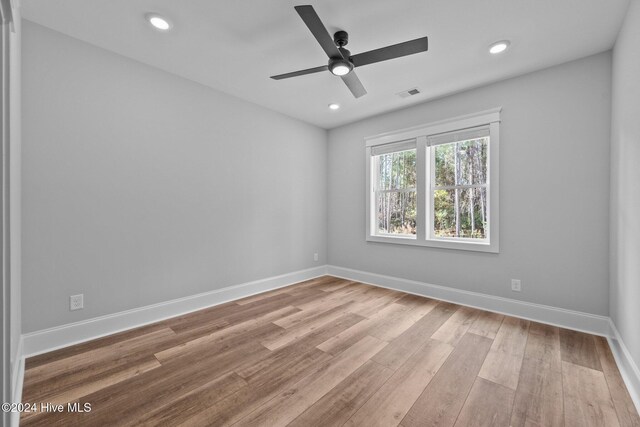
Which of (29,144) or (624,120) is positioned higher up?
(624,120)

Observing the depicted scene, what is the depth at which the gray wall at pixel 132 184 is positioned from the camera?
2248mm

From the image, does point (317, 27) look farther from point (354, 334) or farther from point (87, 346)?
point (87, 346)

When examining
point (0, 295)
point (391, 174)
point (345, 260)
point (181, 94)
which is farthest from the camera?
point (345, 260)

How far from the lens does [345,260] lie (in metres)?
4.70

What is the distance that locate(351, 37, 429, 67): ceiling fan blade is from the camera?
1.94 metres

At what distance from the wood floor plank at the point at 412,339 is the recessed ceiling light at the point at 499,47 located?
2.72 meters

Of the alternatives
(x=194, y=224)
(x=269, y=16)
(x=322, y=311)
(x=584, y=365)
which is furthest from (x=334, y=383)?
(x=269, y=16)

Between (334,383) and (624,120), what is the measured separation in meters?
2.99

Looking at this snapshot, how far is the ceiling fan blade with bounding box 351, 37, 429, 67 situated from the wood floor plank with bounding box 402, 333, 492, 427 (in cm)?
237

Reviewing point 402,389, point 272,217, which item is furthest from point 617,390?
point 272,217

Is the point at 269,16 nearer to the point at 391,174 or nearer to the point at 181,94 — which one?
the point at 181,94

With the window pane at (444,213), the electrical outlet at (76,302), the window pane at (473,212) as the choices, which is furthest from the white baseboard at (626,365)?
the electrical outlet at (76,302)

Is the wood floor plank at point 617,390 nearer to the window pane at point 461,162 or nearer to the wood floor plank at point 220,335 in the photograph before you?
the window pane at point 461,162

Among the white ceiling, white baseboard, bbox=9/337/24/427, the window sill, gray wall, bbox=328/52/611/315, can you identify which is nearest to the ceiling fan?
the white ceiling
